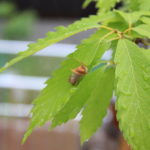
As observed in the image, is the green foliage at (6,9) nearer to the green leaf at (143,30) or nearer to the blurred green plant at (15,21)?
the blurred green plant at (15,21)

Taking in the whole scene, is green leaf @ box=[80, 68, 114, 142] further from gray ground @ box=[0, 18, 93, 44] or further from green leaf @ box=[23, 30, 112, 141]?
gray ground @ box=[0, 18, 93, 44]

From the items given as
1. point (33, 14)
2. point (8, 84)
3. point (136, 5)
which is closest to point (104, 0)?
point (136, 5)

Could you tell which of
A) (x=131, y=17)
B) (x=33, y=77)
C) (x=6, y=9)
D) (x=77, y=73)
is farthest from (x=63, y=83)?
(x=6, y=9)

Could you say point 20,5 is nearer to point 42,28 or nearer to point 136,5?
point 42,28

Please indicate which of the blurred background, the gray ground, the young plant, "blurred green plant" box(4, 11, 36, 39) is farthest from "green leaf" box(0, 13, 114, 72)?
the gray ground

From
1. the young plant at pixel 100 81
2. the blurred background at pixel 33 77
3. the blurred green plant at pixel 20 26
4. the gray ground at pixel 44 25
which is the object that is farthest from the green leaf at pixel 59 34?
the gray ground at pixel 44 25

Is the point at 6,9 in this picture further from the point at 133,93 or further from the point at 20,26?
the point at 133,93
